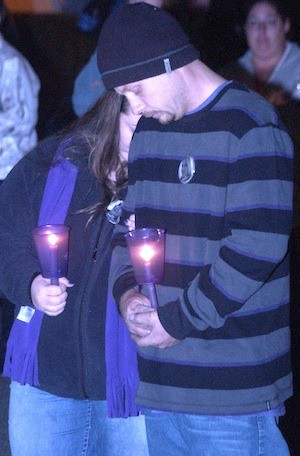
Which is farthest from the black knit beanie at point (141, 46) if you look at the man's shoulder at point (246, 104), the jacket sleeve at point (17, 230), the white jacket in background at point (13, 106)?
the white jacket in background at point (13, 106)

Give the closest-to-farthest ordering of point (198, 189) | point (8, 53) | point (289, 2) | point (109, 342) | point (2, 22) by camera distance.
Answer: point (198, 189), point (109, 342), point (8, 53), point (2, 22), point (289, 2)

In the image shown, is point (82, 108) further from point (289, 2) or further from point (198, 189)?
point (289, 2)

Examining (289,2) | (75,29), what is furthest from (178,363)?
(75,29)

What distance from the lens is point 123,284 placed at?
2041 mm

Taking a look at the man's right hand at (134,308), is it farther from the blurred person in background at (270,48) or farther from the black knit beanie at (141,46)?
the blurred person in background at (270,48)

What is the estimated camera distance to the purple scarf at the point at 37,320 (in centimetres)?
224

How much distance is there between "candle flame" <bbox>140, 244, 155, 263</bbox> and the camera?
6.12ft

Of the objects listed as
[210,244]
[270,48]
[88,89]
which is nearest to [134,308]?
[210,244]

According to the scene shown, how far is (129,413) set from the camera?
86.9 inches

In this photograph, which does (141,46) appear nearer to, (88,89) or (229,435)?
(229,435)

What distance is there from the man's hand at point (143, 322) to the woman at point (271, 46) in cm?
270

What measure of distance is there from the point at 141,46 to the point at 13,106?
2.25m

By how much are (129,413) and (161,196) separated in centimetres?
65

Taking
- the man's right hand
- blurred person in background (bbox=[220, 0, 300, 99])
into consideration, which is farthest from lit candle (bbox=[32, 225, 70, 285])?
blurred person in background (bbox=[220, 0, 300, 99])
